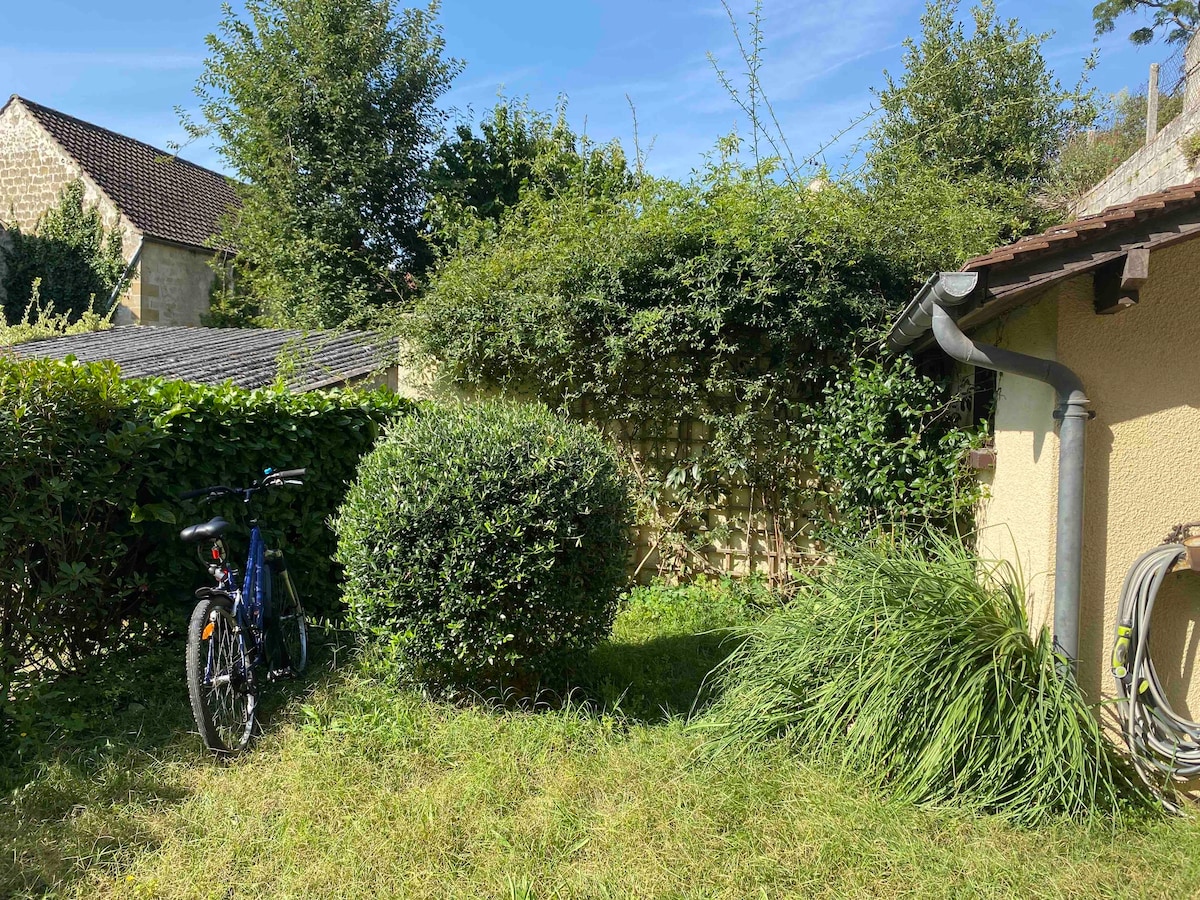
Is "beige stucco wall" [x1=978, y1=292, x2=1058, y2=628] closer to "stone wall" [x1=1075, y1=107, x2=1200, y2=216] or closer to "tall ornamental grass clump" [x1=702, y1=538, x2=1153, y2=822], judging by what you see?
"tall ornamental grass clump" [x1=702, y1=538, x2=1153, y2=822]

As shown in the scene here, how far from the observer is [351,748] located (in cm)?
380

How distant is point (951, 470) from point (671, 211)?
3.15 m

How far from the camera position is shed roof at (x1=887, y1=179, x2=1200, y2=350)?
133 inches

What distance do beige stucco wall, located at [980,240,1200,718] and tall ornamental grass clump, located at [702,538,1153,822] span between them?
0.37 metres

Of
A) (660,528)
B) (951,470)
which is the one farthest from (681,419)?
(951,470)

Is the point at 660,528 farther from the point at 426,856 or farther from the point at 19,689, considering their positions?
the point at 19,689

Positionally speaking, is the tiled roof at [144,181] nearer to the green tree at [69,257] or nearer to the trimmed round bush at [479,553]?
the green tree at [69,257]

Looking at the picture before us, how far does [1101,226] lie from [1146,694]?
219cm

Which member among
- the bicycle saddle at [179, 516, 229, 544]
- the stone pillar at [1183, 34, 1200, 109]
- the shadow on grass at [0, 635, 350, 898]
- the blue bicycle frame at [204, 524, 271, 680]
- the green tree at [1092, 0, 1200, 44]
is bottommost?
the shadow on grass at [0, 635, 350, 898]

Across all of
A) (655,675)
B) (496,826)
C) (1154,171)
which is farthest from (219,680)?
(1154,171)

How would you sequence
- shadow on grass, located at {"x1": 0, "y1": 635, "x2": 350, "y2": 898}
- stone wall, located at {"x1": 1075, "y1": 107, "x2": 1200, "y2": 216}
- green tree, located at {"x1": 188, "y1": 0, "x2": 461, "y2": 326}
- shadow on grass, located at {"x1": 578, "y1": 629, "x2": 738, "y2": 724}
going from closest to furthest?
1. shadow on grass, located at {"x1": 0, "y1": 635, "x2": 350, "y2": 898}
2. shadow on grass, located at {"x1": 578, "y1": 629, "x2": 738, "y2": 724}
3. stone wall, located at {"x1": 1075, "y1": 107, "x2": 1200, "y2": 216}
4. green tree, located at {"x1": 188, "y1": 0, "x2": 461, "y2": 326}

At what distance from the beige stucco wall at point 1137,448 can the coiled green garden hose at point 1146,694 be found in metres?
0.11

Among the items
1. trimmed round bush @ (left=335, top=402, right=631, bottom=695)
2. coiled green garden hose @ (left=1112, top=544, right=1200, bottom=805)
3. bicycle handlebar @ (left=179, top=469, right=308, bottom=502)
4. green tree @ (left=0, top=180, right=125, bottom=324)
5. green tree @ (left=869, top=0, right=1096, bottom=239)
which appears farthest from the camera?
green tree @ (left=0, top=180, right=125, bottom=324)

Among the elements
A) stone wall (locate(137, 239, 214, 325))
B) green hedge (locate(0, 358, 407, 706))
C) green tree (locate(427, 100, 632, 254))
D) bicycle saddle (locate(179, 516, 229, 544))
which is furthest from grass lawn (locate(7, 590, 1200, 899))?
stone wall (locate(137, 239, 214, 325))
